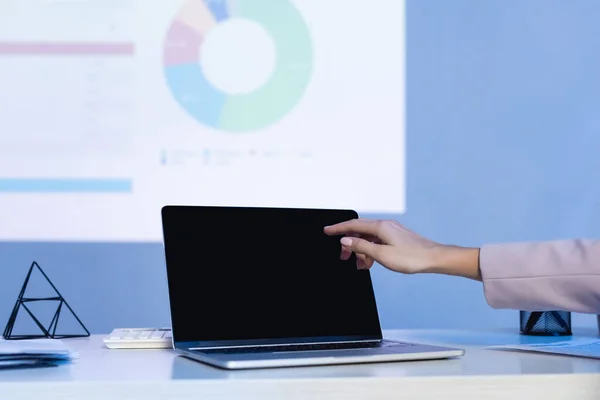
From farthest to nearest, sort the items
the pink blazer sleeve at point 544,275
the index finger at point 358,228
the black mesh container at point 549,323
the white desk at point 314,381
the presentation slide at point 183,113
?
the presentation slide at point 183,113 < the black mesh container at point 549,323 < the index finger at point 358,228 < the pink blazer sleeve at point 544,275 < the white desk at point 314,381

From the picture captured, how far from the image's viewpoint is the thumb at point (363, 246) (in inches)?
36.8

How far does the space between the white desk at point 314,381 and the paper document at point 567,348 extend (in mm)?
53

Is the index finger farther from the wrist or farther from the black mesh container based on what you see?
the black mesh container

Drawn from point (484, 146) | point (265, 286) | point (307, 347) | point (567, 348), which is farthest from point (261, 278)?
point (484, 146)

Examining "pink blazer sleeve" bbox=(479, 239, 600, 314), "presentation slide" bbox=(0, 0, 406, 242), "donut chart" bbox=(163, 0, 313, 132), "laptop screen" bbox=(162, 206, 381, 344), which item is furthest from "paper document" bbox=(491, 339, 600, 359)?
"donut chart" bbox=(163, 0, 313, 132)

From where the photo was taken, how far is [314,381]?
701 millimetres

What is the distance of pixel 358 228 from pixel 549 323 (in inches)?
14.6

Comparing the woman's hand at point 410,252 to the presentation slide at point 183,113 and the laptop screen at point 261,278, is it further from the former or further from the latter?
the presentation slide at point 183,113

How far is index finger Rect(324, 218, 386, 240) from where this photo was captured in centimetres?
96

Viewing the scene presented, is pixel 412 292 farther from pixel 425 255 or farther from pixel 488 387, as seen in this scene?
pixel 488 387

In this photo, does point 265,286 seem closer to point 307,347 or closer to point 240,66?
point 307,347

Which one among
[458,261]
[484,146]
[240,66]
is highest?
[240,66]

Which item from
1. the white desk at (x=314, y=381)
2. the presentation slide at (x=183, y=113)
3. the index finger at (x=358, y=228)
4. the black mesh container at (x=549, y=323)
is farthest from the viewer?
the presentation slide at (x=183, y=113)

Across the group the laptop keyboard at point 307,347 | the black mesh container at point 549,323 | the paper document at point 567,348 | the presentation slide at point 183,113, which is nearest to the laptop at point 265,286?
the laptop keyboard at point 307,347
